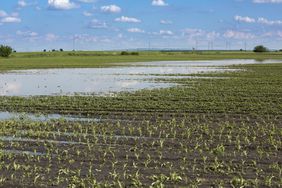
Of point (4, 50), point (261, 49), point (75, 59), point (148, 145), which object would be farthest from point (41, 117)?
point (261, 49)

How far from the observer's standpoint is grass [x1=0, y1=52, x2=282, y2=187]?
9875 mm

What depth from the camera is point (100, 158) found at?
38.2ft

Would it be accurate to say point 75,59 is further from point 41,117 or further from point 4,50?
point 41,117

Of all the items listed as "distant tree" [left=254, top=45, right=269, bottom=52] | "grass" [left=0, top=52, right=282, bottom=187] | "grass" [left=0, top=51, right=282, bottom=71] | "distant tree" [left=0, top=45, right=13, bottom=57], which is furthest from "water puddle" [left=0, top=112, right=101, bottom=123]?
"distant tree" [left=254, top=45, right=269, bottom=52]

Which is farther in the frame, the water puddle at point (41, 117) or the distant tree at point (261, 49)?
the distant tree at point (261, 49)

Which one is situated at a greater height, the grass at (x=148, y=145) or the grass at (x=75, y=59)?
the grass at (x=75, y=59)

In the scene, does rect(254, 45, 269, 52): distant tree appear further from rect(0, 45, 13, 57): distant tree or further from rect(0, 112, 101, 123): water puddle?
rect(0, 112, 101, 123): water puddle

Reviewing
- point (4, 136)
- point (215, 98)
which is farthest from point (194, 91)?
point (4, 136)

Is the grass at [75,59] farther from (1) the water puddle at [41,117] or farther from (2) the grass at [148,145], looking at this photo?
(2) the grass at [148,145]

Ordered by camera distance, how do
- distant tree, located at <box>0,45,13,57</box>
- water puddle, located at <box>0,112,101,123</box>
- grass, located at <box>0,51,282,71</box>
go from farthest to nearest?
1. distant tree, located at <box>0,45,13,57</box>
2. grass, located at <box>0,51,282,71</box>
3. water puddle, located at <box>0,112,101,123</box>

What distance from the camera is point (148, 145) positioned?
13164 millimetres

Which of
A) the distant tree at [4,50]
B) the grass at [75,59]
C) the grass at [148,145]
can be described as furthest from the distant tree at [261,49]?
the grass at [148,145]

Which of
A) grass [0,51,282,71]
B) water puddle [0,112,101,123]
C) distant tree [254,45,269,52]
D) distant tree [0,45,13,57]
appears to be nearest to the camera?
water puddle [0,112,101,123]

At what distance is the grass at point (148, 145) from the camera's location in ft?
32.4
